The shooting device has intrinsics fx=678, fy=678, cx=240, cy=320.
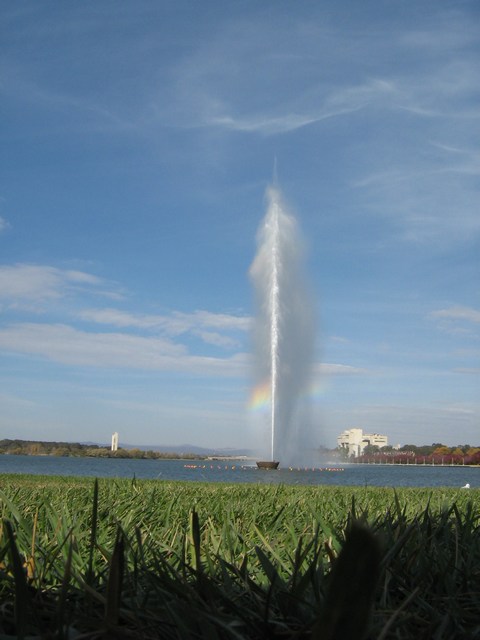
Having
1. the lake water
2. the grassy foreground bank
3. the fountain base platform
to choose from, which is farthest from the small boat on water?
the grassy foreground bank

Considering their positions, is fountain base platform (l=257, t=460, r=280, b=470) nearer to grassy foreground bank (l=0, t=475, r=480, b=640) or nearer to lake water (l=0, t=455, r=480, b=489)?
lake water (l=0, t=455, r=480, b=489)

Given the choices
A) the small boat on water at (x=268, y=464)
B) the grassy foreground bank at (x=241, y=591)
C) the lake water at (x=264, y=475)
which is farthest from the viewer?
the small boat on water at (x=268, y=464)

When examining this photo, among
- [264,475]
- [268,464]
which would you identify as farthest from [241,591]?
[268,464]

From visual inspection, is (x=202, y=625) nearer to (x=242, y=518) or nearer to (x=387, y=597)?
(x=387, y=597)

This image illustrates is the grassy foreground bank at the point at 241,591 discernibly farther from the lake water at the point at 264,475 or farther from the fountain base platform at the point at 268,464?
the fountain base platform at the point at 268,464

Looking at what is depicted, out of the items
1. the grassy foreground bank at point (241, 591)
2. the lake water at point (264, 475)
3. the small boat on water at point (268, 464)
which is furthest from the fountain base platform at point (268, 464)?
the grassy foreground bank at point (241, 591)

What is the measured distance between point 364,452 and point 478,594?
17257cm

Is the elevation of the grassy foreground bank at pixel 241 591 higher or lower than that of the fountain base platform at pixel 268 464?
higher

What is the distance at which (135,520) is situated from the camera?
8.88ft

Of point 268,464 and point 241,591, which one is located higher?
point 241,591

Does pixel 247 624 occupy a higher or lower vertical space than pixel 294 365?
lower

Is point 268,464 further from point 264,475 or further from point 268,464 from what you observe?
point 264,475

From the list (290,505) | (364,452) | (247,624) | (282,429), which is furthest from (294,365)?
(364,452)

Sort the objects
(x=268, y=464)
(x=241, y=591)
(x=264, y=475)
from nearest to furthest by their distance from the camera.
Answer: (x=241, y=591)
(x=264, y=475)
(x=268, y=464)
